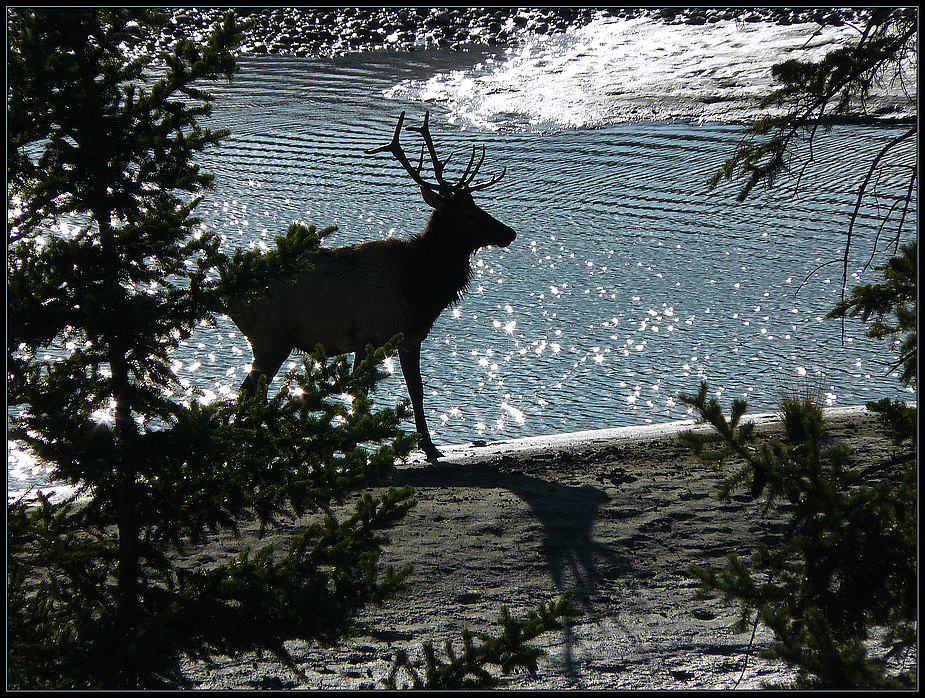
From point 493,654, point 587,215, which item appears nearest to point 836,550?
point 493,654

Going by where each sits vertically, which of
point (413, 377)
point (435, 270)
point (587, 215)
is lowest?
point (413, 377)

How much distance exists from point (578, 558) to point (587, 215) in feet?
27.6

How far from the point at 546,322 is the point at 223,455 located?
645 centimetres

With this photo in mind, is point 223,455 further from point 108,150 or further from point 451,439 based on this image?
point 451,439

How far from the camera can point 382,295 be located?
7.81m

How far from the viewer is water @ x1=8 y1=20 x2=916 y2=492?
877cm

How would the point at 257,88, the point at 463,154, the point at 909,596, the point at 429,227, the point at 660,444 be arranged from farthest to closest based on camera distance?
the point at 257,88 < the point at 463,154 < the point at 429,227 < the point at 660,444 < the point at 909,596

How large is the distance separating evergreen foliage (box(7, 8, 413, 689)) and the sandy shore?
1.53ft

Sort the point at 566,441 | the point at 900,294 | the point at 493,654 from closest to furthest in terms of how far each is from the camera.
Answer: the point at 493,654 < the point at 900,294 < the point at 566,441

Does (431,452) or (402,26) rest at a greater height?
(402,26)

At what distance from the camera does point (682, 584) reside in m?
5.36

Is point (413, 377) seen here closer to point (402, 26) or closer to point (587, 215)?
point (587, 215)

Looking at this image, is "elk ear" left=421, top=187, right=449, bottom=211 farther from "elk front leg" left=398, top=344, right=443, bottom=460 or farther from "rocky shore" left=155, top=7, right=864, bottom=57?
"rocky shore" left=155, top=7, right=864, bottom=57

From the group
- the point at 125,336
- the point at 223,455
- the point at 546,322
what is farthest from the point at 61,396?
the point at 546,322
